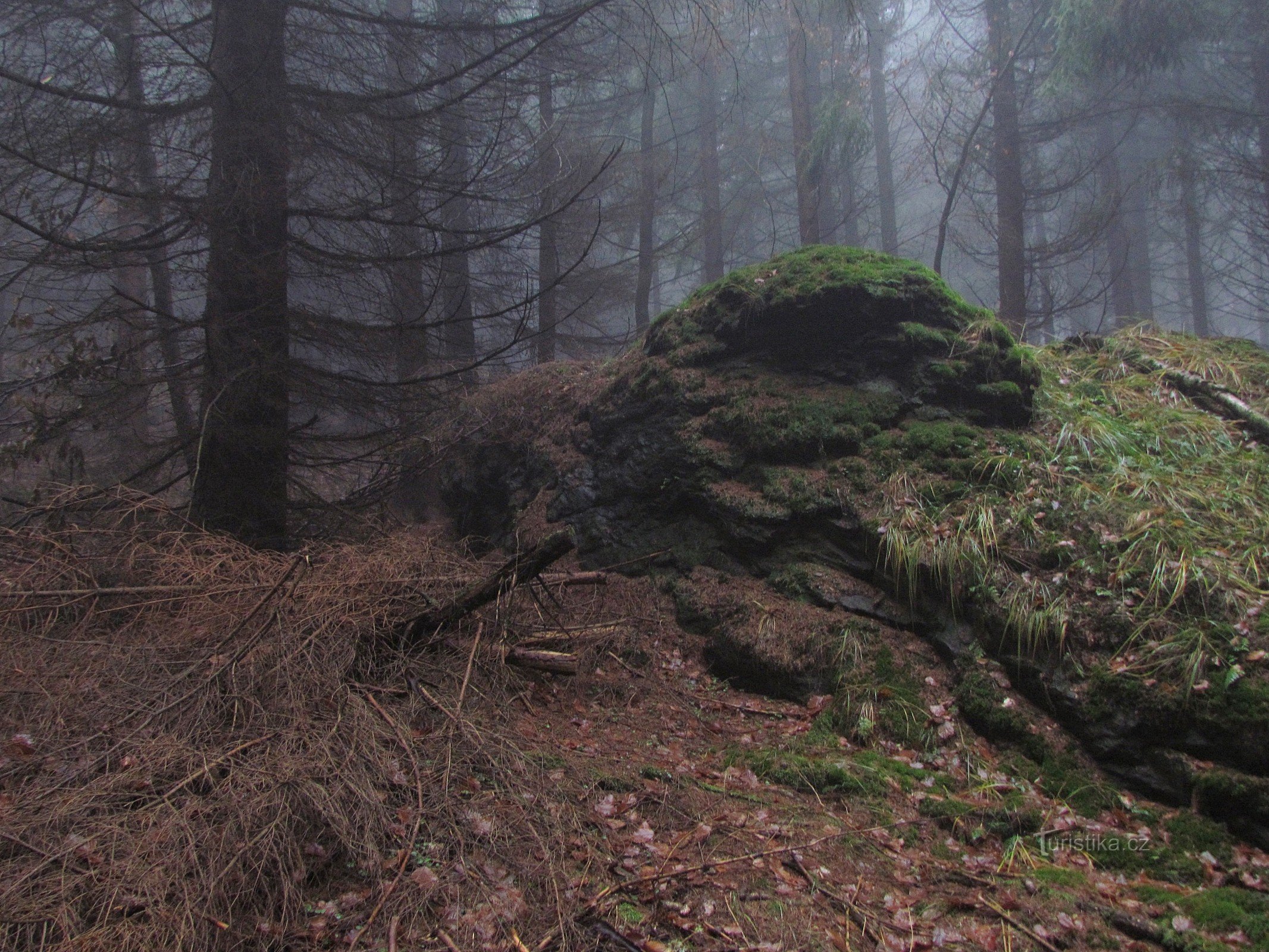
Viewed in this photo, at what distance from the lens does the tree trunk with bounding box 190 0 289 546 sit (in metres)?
5.54

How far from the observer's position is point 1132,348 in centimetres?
789

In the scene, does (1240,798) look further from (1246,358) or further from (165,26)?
(165,26)

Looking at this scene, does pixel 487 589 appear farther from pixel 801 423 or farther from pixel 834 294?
pixel 834 294

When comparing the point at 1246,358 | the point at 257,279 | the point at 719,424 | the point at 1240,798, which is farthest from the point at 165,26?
the point at 1246,358

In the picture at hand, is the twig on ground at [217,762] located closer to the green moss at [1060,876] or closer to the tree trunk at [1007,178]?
the green moss at [1060,876]

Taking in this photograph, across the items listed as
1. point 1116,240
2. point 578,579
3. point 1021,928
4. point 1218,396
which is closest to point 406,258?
point 578,579

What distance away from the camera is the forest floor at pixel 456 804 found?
252cm

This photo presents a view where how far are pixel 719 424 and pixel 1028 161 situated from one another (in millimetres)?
15863

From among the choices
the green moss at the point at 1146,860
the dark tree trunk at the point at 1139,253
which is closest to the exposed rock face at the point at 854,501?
the green moss at the point at 1146,860

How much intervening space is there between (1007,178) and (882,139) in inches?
450

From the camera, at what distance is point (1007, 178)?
38.7 ft

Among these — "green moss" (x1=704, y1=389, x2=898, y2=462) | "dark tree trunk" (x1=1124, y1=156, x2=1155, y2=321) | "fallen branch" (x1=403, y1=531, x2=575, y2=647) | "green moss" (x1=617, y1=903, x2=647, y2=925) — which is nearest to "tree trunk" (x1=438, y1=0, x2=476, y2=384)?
"fallen branch" (x1=403, y1=531, x2=575, y2=647)

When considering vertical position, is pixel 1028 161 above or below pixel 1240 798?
above

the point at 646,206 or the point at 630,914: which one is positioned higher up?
the point at 646,206
